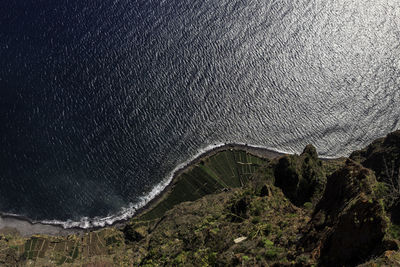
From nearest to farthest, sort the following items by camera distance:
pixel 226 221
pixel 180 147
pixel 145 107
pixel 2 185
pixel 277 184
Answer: pixel 226 221
pixel 277 184
pixel 2 185
pixel 180 147
pixel 145 107

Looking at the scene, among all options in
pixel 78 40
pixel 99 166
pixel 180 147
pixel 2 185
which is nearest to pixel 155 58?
pixel 78 40

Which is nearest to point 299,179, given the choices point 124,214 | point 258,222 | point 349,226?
point 258,222

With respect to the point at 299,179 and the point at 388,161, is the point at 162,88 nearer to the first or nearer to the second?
the point at 299,179

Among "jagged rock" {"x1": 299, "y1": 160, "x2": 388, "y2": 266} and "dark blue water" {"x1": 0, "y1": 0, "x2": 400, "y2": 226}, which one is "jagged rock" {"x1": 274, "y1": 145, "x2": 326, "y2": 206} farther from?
"dark blue water" {"x1": 0, "y1": 0, "x2": 400, "y2": 226}

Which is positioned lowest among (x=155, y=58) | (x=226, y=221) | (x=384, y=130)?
(x=226, y=221)

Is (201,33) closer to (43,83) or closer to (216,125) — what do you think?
(216,125)

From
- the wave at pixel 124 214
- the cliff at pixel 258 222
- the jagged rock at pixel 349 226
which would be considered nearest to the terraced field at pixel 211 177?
the cliff at pixel 258 222

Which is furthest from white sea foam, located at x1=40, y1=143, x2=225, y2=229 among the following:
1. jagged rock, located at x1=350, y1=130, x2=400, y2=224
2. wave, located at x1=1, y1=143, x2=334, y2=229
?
jagged rock, located at x1=350, y1=130, x2=400, y2=224
